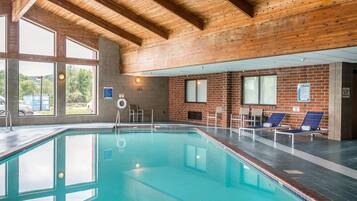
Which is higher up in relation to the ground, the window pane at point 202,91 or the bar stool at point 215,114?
the window pane at point 202,91

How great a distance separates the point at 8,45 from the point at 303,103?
10.3 meters

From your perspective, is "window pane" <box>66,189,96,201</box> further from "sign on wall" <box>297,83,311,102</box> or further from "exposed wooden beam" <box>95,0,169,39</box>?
"sign on wall" <box>297,83,311,102</box>

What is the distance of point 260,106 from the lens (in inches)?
453

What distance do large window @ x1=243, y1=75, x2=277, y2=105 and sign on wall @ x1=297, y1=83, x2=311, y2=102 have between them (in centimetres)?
102

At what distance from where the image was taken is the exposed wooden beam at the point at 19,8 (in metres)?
9.84

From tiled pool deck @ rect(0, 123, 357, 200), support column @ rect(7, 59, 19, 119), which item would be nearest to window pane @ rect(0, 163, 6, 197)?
tiled pool deck @ rect(0, 123, 357, 200)

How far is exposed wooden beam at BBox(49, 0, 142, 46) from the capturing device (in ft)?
34.5

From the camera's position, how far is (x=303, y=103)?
1009cm

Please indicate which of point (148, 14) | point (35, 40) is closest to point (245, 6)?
point (148, 14)

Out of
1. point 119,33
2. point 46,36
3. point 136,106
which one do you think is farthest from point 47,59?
point 136,106

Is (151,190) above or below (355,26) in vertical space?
below

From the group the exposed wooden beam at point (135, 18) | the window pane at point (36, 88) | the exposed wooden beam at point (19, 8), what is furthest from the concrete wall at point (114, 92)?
the exposed wooden beam at point (135, 18)

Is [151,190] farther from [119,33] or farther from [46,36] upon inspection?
[46,36]

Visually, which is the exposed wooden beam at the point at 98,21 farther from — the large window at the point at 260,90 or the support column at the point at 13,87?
the large window at the point at 260,90
